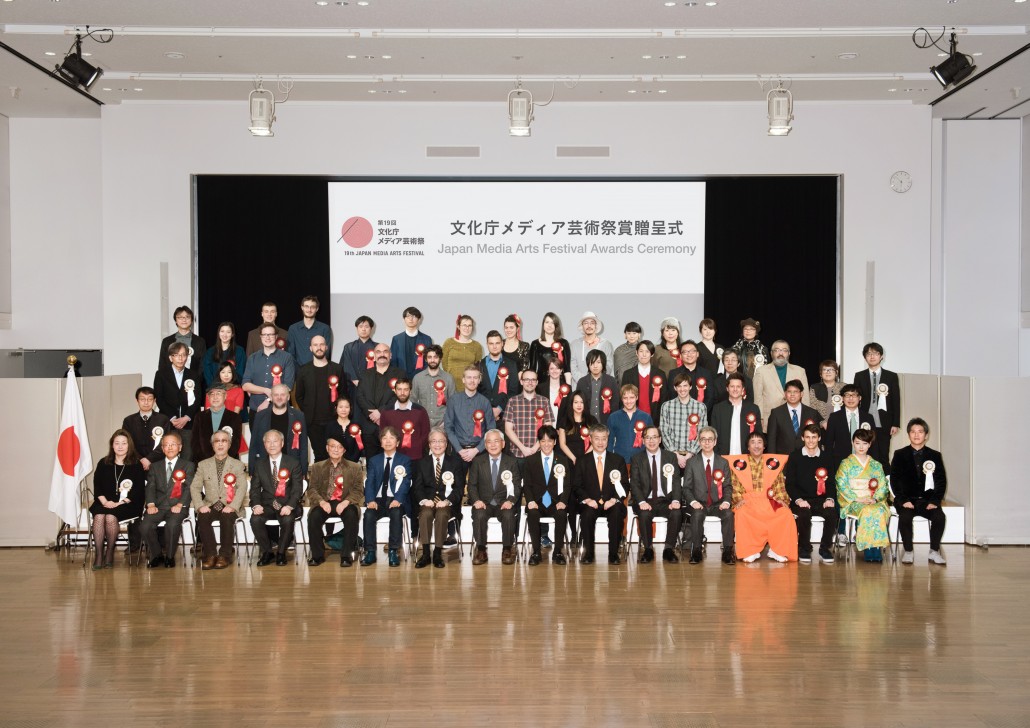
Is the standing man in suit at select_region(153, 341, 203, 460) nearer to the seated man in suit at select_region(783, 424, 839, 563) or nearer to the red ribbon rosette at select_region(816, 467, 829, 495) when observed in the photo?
the seated man in suit at select_region(783, 424, 839, 563)

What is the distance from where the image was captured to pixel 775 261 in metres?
10.6

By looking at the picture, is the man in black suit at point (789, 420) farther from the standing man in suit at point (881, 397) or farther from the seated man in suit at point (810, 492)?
the standing man in suit at point (881, 397)

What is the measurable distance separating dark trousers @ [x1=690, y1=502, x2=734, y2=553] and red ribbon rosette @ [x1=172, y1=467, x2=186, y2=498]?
12.7 feet

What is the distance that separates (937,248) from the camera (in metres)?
10.9

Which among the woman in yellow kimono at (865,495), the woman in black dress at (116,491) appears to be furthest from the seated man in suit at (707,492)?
the woman in black dress at (116,491)

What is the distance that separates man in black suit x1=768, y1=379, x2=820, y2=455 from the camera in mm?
8031

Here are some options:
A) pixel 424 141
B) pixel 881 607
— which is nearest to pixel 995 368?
pixel 881 607

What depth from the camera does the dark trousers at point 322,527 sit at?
297 inches

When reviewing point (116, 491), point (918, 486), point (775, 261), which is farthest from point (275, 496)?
point (775, 261)

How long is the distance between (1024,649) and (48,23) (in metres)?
8.12

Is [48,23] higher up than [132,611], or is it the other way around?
[48,23]

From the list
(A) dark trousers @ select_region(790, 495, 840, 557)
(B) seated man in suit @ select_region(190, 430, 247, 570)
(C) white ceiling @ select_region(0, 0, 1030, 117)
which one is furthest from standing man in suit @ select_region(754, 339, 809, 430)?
(B) seated man in suit @ select_region(190, 430, 247, 570)

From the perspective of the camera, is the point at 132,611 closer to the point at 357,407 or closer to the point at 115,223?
the point at 357,407

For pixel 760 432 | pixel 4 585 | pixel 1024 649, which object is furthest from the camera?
pixel 760 432
